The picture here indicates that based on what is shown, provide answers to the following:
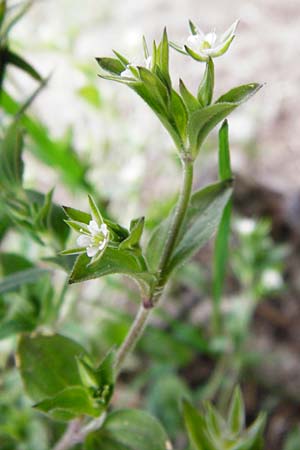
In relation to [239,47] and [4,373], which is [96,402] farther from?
[239,47]

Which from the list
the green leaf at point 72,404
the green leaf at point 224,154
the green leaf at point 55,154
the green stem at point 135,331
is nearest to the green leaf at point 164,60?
the green leaf at point 224,154

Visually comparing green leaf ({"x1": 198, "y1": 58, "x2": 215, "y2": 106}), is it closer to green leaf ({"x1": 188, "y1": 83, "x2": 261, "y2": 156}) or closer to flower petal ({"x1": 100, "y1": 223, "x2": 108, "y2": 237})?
green leaf ({"x1": 188, "y1": 83, "x2": 261, "y2": 156})

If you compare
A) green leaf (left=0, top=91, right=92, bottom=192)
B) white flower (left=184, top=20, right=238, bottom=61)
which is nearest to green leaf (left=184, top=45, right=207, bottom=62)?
white flower (left=184, top=20, right=238, bottom=61)

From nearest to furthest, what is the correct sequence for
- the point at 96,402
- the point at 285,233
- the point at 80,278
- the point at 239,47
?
the point at 80,278 → the point at 96,402 → the point at 285,233 → the point at 239,47

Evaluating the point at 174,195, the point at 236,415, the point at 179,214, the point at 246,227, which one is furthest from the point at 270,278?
the point at 179,214

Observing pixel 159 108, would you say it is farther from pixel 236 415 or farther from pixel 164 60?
pixel 236 415

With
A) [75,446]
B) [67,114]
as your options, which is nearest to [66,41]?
[67,114]
